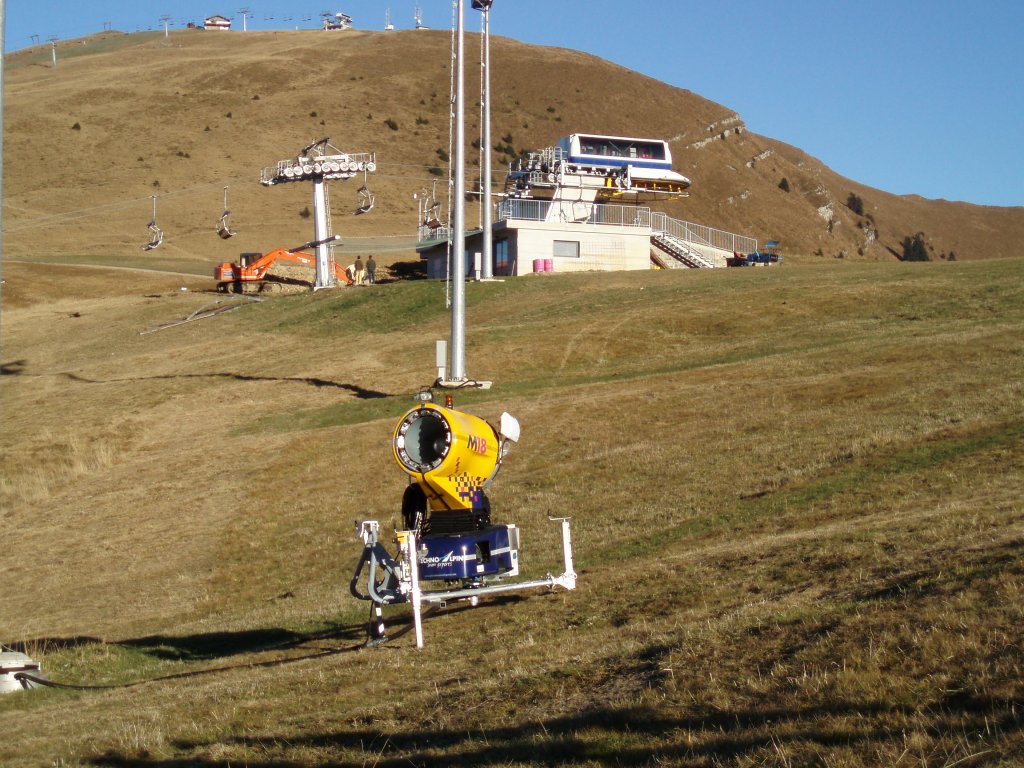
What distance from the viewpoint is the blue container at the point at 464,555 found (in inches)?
474

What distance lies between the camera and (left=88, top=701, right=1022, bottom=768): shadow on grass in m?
6.42

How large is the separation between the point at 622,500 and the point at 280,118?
12285 centimetres

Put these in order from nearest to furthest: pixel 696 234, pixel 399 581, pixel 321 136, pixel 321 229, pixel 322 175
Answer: pixel 399 581 → pixel 321 229 → pixel 322 175 → pixel 696 234 → pixel 321 136

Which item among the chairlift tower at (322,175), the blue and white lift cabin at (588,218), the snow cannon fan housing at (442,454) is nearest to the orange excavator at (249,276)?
the chairlift tower at (322,175)

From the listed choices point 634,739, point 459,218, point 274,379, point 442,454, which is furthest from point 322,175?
point 634,739

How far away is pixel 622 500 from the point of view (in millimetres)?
19219

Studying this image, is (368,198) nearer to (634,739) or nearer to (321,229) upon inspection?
(321,229)

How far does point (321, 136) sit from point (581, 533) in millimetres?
115813

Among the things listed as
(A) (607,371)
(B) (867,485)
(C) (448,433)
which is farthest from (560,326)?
(C) (448,433)

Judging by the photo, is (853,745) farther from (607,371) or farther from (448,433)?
(607,371)

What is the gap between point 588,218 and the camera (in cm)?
5553

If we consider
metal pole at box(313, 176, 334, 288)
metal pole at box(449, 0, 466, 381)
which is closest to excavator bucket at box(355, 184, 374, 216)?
metal pole at box(313, 176, 334, 288)

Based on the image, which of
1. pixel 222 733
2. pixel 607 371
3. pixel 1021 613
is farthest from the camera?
pixel 607 371

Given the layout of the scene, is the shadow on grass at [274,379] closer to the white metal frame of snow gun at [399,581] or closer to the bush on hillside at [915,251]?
the white metal frame of snow gun at [399,581]
